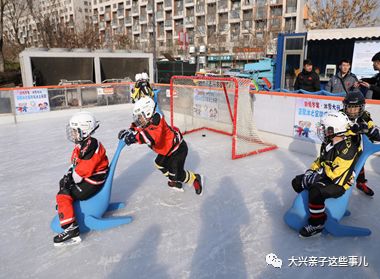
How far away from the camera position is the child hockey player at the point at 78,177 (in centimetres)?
237

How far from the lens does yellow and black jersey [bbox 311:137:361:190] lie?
226 cm

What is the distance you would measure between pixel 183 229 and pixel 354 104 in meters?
1.92

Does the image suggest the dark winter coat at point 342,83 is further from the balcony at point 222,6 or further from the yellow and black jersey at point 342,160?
the balcony at point 222,6

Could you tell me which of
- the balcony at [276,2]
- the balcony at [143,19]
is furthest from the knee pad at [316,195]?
the balcony at [143,19]

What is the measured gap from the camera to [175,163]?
319 cm

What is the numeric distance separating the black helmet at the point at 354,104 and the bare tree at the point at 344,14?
15550 mm

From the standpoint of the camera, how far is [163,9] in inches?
1626

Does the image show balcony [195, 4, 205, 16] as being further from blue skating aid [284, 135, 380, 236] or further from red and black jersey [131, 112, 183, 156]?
blue skating aid [284, 135, 380, 236]

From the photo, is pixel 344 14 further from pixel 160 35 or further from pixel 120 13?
pixel 120 13

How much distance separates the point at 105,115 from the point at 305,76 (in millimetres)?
5812

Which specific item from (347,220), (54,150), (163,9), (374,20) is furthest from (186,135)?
(163,9)

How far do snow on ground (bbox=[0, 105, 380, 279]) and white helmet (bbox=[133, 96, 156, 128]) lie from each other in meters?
0.95

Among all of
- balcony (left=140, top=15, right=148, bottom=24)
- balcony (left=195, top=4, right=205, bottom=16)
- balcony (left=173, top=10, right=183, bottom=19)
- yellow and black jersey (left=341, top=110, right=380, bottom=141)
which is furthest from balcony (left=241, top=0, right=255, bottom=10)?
yellow and black jersey (left=341, top=110, right=380, bottom=141)

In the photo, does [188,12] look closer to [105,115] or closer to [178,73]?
[178,73]
